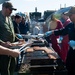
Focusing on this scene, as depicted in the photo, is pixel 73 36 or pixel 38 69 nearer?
pixel 38 69

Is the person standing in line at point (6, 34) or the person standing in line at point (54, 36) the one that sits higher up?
the person standing in line at point (6, 34)

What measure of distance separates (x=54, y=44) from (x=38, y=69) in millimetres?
5247

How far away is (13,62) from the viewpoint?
5695 millimetres

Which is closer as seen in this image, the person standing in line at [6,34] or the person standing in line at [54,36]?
the person standing in line at [6,34]

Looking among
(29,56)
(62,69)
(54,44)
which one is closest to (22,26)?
(54,44)

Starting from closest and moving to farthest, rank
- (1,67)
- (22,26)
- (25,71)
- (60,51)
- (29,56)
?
(25,71)
(29,56)
(1,67)
(60,51)
(22,26)

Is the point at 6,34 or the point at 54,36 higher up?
the point at 6,34

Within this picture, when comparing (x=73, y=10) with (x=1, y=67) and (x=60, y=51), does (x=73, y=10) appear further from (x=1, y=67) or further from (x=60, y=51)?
(x=60, y=51)

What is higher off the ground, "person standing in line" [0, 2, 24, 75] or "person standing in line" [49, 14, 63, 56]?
"person standing in line" [0, 2, 24, 75]

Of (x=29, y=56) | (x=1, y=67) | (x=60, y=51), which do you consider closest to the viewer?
(x=29, y=56)

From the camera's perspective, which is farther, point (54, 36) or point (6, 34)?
point (54, 36)

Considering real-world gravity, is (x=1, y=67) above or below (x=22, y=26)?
above

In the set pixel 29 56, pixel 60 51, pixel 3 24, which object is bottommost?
pixel 60 51

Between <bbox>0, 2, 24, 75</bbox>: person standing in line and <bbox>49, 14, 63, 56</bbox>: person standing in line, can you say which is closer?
<bbox>0, 2, 24, 75</bbox>: person standing in line
